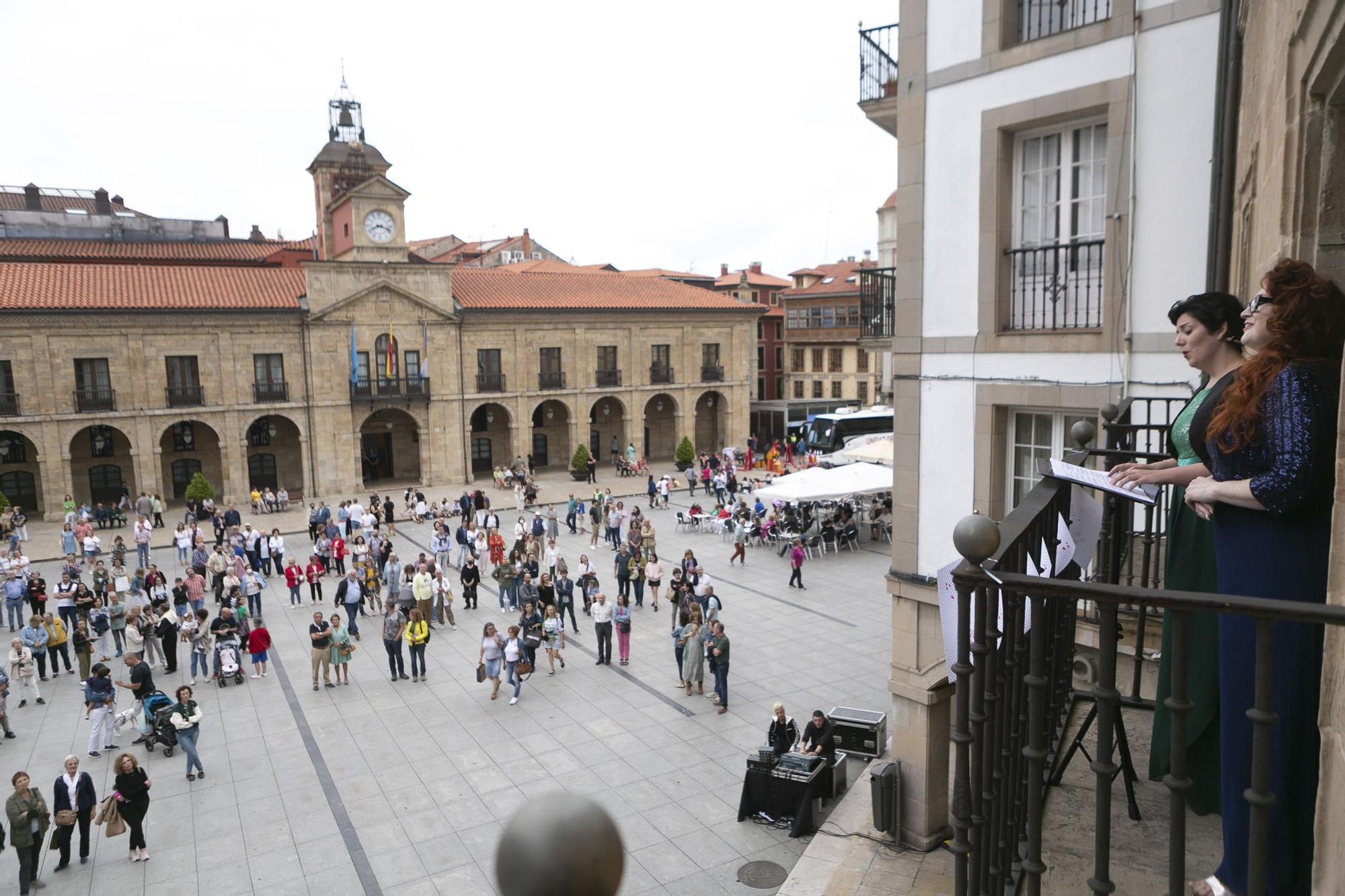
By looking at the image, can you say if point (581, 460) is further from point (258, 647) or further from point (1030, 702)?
point (1030, 702)

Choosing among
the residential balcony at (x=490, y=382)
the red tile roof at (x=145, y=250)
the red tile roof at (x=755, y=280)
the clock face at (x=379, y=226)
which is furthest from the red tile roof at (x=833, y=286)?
the red tile roof at (x=145, y=250)

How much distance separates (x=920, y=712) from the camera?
11.2 meters

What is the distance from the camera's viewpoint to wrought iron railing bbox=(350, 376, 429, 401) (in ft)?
129

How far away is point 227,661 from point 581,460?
88.9ft

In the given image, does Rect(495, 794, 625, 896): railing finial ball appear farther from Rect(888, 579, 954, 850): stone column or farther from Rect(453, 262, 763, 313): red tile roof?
Rect(453, 262, 763, 313): red tile roof

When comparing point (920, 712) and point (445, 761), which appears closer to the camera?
point (920, 712)

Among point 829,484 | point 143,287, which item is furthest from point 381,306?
point 829,484

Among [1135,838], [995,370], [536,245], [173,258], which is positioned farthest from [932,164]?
[536,245]

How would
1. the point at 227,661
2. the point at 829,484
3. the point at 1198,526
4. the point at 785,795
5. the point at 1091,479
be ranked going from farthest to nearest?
the point at 829,484, the point at 227,661, the point at 785,795, the point at 1091,479, the point at 1198,526

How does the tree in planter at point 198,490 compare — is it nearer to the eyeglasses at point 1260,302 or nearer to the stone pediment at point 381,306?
the stone pediment at point 381,306

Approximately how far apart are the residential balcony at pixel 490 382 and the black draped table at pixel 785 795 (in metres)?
33.1

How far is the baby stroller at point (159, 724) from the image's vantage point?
1366 cm

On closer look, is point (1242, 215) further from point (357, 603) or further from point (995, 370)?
point (357, 603)

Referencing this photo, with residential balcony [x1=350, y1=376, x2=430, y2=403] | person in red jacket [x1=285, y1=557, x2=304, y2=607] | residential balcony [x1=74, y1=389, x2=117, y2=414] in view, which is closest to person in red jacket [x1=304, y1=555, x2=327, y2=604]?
person in red jacket [x1=285, y1=557, x2=304, y2=607]
